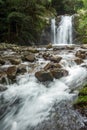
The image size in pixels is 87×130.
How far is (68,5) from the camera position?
29.1 metres

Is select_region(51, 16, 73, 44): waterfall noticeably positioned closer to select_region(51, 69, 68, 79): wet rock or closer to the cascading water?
the cascading water

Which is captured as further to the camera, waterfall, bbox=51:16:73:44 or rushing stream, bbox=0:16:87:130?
waterfall, bbox=51:16:73:44

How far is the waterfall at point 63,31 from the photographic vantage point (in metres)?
22.4

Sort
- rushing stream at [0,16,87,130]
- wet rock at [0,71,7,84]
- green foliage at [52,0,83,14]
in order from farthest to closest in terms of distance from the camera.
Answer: green foliage at [52,0,83,14] < wet rock at [0,71,7,84] < rushing stream at [0,16,87,130]

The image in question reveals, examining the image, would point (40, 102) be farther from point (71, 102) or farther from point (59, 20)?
point (59, 20)

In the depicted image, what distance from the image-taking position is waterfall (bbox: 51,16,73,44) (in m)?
22.4

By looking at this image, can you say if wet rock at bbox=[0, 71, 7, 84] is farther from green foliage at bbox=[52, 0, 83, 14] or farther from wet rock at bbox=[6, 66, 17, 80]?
green foliage at bbox=[52, 0, 83, 14]

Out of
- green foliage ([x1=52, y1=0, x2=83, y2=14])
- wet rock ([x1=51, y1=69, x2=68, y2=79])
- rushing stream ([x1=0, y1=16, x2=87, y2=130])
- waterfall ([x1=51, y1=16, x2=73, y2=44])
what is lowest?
rushing stream ([x1=0, y1=16, x2=87, y2=130])

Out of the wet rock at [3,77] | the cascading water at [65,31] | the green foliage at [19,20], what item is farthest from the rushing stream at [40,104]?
the cascading water at [65,31]

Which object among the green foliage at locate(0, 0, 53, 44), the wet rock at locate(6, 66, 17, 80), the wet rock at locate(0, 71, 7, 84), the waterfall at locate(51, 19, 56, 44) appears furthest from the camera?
the waterfall at locate(51, 19, 56, 44)

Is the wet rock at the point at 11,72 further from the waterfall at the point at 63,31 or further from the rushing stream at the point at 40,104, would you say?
the waterfall at the point at 63,31

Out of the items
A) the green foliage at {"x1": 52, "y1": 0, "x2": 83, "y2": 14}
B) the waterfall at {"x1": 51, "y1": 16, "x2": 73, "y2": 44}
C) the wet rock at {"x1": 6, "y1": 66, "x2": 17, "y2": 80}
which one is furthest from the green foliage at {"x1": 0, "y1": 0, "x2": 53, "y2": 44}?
the wet rock at {"x1": 6, "y1": 66, "x2": 17, "y2": 80}

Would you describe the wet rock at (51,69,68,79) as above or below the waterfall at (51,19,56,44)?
below

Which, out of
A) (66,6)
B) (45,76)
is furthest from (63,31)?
(45,76)
